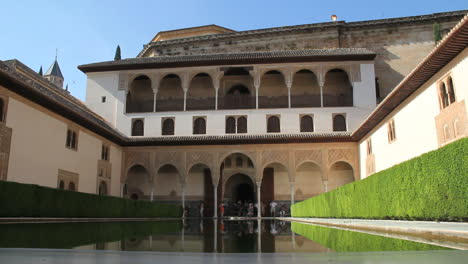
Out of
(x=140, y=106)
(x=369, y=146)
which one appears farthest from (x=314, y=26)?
(x=140, y=106)

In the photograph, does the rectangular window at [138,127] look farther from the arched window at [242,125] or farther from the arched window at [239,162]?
the arched window at [239,162]

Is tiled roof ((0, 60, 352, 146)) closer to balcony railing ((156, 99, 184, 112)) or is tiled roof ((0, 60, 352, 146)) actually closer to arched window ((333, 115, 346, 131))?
arched window ((333, 115, 346, 131))

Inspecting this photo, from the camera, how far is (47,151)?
15.2 meters

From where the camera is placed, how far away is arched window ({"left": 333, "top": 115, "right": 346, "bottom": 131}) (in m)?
21.8

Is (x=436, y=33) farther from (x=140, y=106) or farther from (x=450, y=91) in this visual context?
(x=140, y=106)

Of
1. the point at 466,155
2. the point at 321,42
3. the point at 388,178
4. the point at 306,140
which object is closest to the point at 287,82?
the point at 306,140

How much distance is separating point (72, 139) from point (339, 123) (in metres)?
13.3

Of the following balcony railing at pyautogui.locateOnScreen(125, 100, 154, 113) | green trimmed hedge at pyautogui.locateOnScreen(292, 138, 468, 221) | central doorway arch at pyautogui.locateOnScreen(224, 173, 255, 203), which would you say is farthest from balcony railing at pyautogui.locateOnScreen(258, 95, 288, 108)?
green trimmed hedge at pyautogui.locateOnScreen(292, 138, 468, 221)

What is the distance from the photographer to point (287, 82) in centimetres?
2250

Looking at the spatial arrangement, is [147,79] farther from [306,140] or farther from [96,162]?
[306,140]

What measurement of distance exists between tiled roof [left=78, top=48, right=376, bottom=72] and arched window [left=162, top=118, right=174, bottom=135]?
124 inches

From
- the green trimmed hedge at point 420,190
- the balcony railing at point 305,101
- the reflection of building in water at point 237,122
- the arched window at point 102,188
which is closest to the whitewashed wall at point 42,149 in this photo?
the reflection of building in water at point 237,122

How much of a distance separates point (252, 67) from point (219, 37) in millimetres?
8298

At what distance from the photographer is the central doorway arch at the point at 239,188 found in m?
24.8
